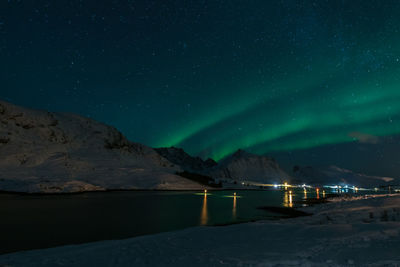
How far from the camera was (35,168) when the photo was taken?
101812 mm

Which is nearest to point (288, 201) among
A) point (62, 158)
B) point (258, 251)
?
point (258, 251)

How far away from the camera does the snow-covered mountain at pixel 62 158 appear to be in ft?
287

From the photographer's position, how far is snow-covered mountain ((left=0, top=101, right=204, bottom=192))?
87.4 metres

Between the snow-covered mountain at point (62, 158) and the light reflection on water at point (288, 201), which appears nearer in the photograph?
the light reflection on water at point (288, 201)

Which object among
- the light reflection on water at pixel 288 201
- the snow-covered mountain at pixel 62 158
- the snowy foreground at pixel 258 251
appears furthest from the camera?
the snow-covered mountain at pixel 62 158

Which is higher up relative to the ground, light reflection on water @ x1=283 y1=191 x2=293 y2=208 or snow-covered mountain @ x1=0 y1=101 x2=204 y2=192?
snow-covered mountain @ x1=0 y1=101 x2=204 y2=192

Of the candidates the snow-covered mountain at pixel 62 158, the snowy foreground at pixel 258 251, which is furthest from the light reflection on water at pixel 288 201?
the snow-covered mountain at pixel 62 158

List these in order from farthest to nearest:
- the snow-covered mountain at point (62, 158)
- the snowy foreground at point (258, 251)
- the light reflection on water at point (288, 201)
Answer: the snow-covered mountain at point (62, 158) → the light reflection on water at point (288, 201) → the snowy foreground at point (258, 251)

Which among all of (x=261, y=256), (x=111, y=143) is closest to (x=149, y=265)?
(x=261, y=256)

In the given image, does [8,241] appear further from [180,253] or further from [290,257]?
[290,257]

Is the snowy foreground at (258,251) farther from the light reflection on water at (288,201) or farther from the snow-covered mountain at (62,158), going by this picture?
the snow-covered mountain at (62,158)

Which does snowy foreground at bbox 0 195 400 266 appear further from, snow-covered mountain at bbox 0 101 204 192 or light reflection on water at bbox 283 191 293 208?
snow-covered mountain at bbox 0 101 204 192

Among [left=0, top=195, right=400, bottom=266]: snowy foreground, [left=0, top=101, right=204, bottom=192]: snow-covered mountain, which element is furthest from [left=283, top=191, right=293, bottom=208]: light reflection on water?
[left=0, top=101, right=204, bottom=192]: snow-covered mountain

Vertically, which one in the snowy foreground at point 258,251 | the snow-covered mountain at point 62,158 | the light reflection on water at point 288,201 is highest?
the snow-covered mountain at point 62,158
